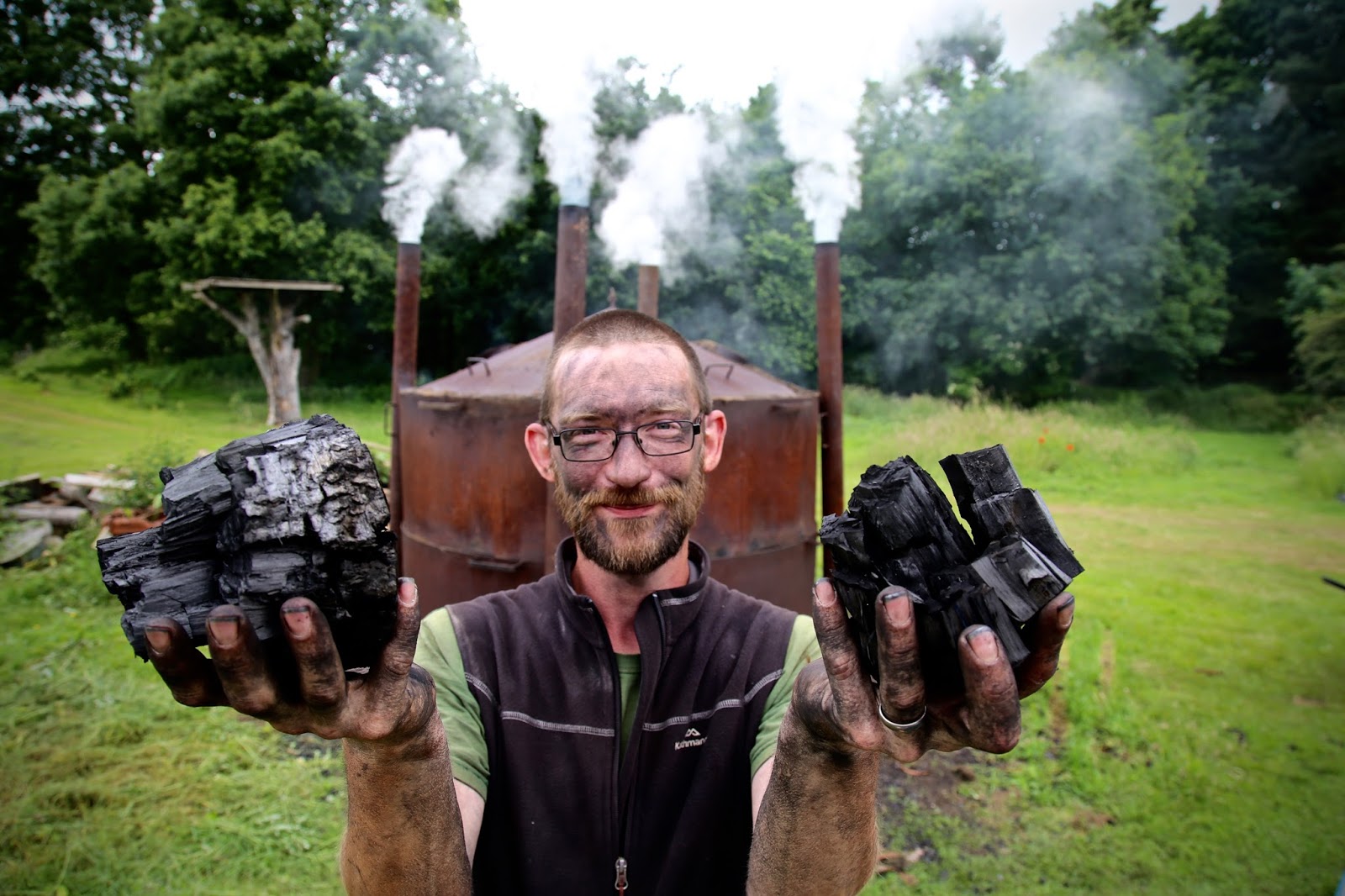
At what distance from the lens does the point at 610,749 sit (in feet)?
5.76

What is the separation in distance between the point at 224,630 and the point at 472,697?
2.76 feet

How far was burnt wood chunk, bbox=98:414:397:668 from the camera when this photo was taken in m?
1.24

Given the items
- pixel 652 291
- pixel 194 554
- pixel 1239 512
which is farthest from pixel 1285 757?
pixel 1239 512

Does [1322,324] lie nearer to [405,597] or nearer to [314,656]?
[405,597]

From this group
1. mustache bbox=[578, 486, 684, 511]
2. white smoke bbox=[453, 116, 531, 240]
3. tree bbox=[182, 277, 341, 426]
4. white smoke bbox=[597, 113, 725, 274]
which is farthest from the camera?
tree bbox=[182, 277, 341, 426]

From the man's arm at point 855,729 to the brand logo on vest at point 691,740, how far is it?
0.87 ft

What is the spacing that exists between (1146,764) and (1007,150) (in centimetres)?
1750

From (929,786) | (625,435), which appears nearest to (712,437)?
(625,435)

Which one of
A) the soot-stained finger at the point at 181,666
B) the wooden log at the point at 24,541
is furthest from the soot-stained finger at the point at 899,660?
the wooden log at the point at 24,541

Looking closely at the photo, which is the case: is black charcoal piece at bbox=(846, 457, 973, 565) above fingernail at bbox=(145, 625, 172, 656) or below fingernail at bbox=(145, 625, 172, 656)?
above

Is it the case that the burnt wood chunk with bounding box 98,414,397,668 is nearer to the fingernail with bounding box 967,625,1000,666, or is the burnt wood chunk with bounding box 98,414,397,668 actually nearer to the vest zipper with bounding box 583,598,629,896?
the vest zipper with bounding box 583,598,629,896

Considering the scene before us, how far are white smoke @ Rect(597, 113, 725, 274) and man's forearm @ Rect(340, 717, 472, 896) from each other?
4724 mm

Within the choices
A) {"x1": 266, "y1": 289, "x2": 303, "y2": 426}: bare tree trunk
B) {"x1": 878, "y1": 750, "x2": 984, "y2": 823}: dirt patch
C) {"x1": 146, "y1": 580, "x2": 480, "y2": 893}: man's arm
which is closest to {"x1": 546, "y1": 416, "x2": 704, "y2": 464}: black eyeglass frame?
{"x1": 146, "y1": 580, "x2": 480, "y2": 893}: man's arm

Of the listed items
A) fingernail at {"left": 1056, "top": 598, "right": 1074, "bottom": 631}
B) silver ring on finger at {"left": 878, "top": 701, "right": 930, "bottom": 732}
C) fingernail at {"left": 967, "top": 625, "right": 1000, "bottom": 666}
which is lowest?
silver ring on finger at {"left": 878, "top": 701, "right": 930, "bottom": 732}
